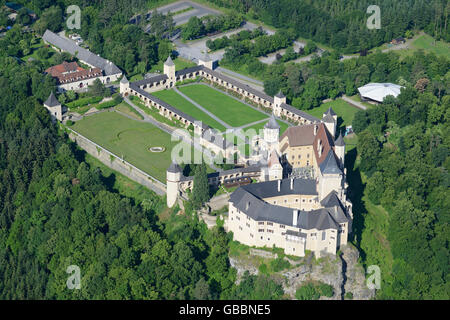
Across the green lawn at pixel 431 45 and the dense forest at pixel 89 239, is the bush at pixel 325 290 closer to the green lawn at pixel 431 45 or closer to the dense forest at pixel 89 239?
the dense forest at pixel 89 239

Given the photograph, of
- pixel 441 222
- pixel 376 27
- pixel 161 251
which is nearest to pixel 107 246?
pixel 161 251

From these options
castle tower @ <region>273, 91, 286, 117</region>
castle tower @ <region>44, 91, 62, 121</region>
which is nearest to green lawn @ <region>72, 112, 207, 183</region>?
castle tower @ <region>44, 91, 62, 121</region>

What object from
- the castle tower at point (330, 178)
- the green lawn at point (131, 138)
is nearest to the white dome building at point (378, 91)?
the green lawn at point (131, 138)

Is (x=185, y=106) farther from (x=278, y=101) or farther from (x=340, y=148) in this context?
(x=340, y=148)

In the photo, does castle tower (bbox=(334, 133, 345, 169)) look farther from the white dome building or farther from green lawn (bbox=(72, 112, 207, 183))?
the white dome building

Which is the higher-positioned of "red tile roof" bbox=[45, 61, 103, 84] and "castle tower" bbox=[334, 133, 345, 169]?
"castle tower" bbox=[334, 133, 345, 169]

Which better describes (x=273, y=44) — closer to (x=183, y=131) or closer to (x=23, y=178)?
(x=183, y=131)

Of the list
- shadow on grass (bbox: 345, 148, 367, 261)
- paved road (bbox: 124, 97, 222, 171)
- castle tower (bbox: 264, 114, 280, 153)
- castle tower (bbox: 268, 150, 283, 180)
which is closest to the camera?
shadow on grass (bbox: 345, 148, 367, 261)
